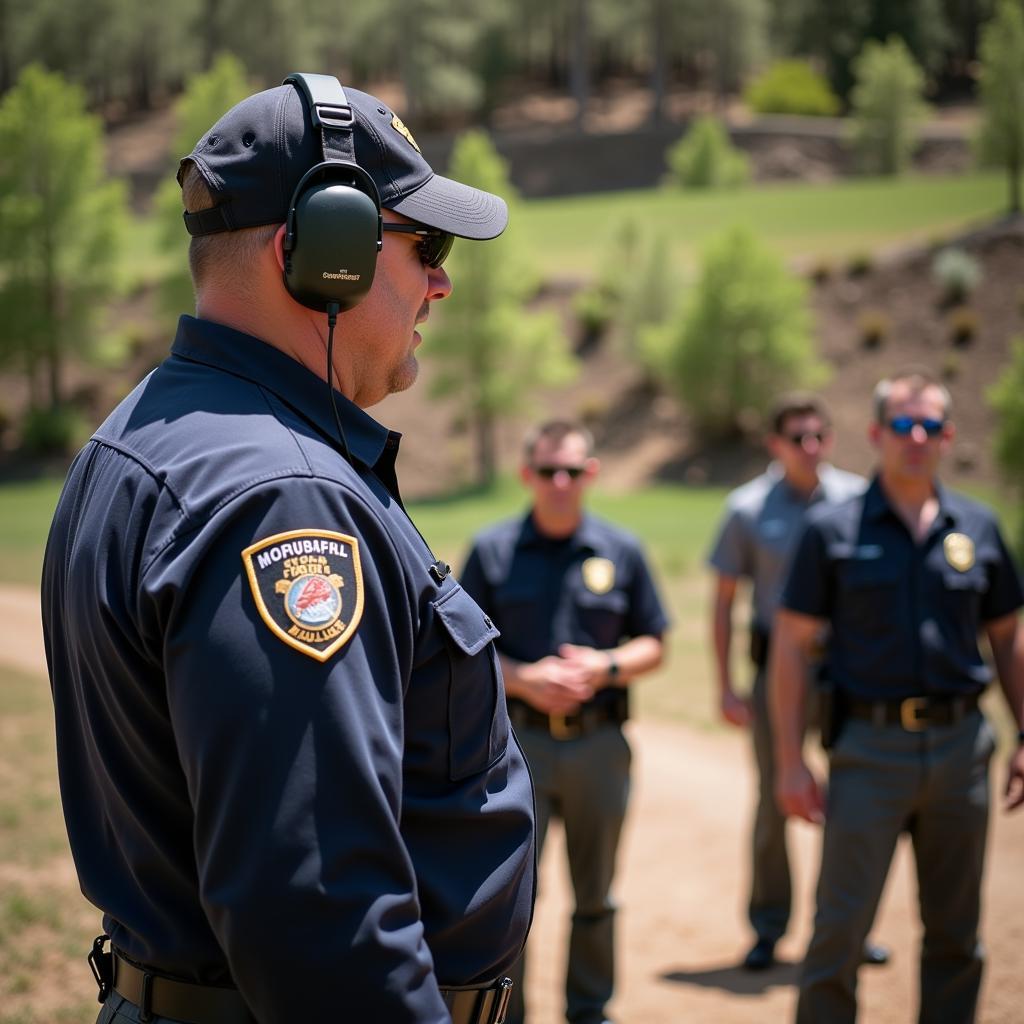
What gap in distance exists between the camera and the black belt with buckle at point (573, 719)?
5.30 metres

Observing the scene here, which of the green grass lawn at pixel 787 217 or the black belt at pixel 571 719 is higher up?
the green grass lawn at pixel 787 217

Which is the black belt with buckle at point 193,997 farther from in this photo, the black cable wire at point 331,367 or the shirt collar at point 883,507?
the shirt collar at point 883,507

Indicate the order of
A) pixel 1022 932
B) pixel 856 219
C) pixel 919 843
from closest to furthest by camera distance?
1. pixel 919 843
2. pixel 1022 932
3. pixel 856 219

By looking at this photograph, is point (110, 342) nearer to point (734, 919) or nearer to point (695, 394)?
point (695, 394)

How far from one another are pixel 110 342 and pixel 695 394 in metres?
15.5

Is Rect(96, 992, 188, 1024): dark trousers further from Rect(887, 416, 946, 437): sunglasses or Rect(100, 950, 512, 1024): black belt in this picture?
Rect(887, 416, 946, 437): sunglasses

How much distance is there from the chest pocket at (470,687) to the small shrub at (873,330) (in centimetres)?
3392

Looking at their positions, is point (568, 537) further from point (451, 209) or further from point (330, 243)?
point (330, 243)

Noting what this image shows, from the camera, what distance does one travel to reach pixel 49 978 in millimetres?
5074

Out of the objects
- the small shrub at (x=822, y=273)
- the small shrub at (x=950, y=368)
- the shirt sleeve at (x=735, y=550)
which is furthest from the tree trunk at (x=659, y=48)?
the shirt sleeve at (x=735, y=550)

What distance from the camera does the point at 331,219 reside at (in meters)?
1.88

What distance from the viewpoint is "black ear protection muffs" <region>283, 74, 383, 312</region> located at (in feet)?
6.14

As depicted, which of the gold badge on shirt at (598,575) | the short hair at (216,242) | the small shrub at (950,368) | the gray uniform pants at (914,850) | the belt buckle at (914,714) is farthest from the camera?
the small shrub at (950,368)

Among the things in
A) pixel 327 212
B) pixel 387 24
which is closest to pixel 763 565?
pixel 327 212
